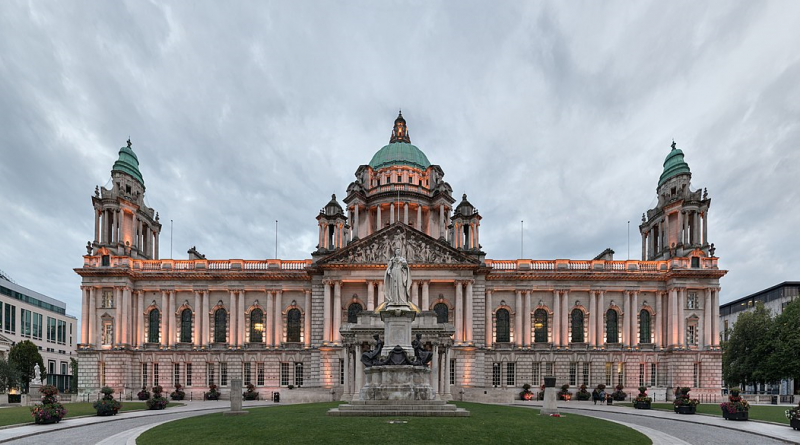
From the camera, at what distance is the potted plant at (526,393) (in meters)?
63.5

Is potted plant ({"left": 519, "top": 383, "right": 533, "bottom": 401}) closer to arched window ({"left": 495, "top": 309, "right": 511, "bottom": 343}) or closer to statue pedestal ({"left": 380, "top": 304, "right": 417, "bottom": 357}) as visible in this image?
arched window ({"left": 495, "top": 309, "right": 511, "bottom": 343})

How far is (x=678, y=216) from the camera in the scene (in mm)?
71375

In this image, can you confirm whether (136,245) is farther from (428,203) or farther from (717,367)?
(717,367)

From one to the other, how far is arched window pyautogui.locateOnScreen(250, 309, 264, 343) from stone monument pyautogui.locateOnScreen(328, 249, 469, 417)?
43.5 metres

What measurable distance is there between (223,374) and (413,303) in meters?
25.8

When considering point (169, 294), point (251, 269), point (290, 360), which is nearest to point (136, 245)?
point (169, 294)

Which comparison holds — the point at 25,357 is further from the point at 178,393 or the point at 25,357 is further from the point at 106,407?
the point at 106,407

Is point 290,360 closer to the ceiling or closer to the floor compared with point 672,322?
closer to the floor

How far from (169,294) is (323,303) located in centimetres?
2053

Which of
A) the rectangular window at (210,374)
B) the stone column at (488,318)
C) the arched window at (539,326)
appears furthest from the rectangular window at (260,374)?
the arched window at (539,326)

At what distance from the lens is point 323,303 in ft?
224

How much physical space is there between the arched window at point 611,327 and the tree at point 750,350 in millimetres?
17287

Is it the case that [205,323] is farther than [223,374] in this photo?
Yes

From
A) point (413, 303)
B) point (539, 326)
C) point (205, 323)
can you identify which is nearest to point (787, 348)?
point (539, 326)
